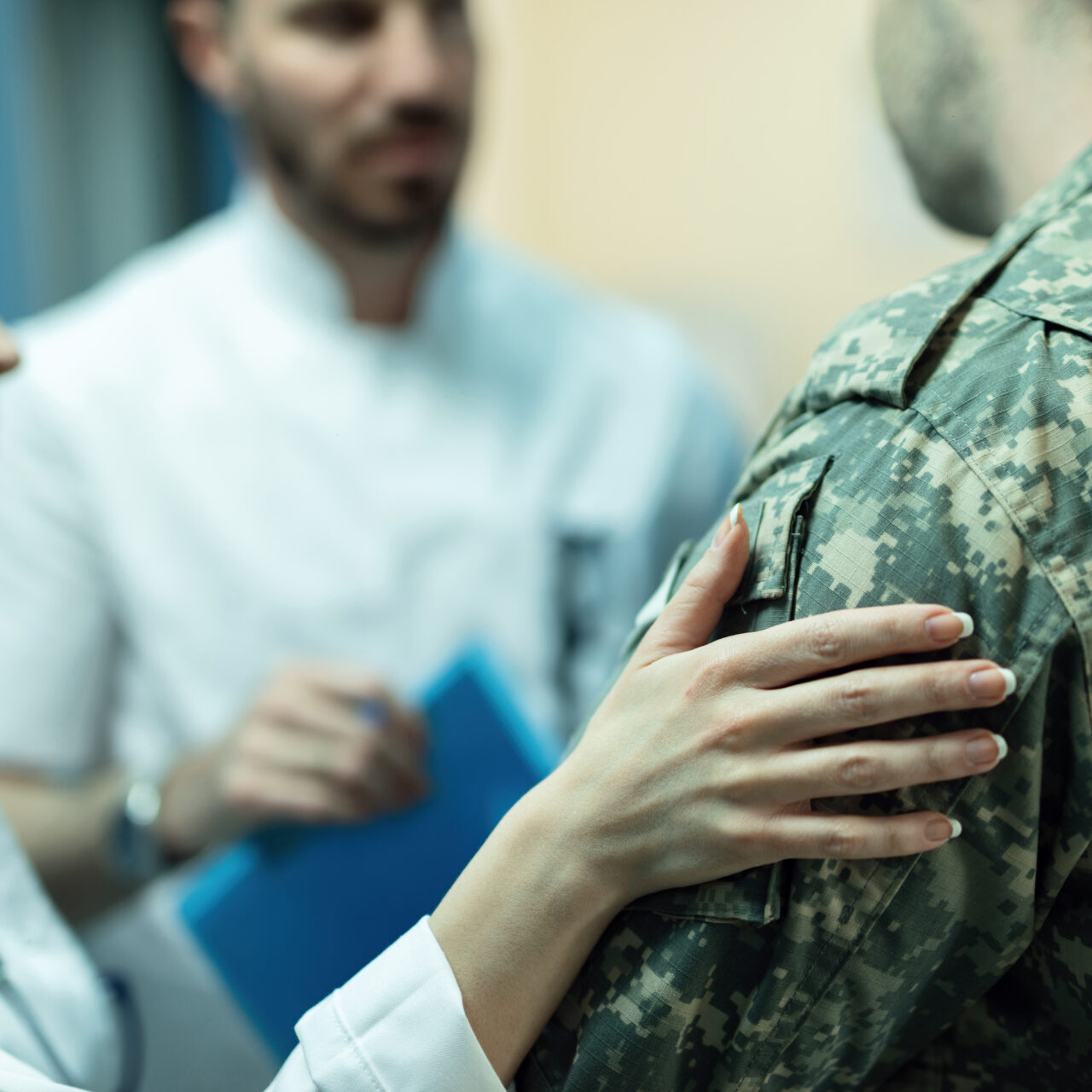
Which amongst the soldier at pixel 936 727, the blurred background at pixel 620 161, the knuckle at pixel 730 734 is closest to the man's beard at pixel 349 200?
the blurred background at pixel 620 161

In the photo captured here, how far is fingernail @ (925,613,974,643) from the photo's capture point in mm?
339

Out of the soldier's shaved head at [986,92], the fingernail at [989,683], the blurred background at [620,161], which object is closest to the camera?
the fingernail at [989,683]

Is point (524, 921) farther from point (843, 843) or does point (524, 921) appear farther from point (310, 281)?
point (310, 281)

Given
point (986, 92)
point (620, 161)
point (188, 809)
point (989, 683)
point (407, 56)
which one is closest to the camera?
point (989, 683)

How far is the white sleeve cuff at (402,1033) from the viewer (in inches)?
15.7

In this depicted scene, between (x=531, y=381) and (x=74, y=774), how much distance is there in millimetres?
567

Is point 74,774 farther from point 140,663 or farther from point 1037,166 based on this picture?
point 1037,166

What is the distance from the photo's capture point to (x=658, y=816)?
374 mm

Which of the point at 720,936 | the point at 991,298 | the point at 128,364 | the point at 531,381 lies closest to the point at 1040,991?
the point at 720,936

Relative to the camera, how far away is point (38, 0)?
1630 mm

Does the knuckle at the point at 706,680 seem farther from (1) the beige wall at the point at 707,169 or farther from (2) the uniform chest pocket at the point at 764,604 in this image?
(1) the beige wall at the point at 707,169

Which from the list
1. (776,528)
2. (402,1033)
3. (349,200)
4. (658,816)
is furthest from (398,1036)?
(349,200)

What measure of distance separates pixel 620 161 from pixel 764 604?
1.21 meters

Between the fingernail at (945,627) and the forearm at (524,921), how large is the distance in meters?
0.14
